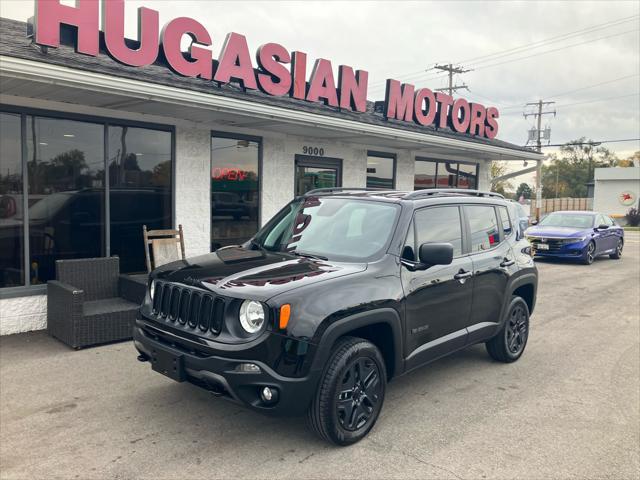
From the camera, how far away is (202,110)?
766cm

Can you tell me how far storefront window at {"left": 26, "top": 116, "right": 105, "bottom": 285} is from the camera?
7.00 metres

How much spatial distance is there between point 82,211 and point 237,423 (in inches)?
182

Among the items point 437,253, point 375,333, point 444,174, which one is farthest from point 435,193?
point 444,174

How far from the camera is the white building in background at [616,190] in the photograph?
47000 millimetres

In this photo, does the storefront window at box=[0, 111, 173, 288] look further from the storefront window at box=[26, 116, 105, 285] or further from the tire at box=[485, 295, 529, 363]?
the tire at box=[485, 295, 529, 363]

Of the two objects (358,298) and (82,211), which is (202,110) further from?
(358,298)

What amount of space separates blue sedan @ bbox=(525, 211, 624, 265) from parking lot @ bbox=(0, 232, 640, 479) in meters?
9.51

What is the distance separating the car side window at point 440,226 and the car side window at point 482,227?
9.3 inches

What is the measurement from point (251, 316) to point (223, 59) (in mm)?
5833

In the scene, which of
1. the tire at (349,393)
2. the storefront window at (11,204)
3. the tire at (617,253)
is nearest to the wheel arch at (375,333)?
the tire at (349,393)

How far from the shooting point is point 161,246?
8.19 m

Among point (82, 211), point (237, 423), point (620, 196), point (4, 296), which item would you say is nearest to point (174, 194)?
point (82, 211)

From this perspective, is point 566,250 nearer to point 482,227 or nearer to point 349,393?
point 482,227

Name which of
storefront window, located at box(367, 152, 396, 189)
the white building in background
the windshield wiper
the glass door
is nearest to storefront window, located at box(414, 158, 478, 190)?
storefront window, located at box(367, 152, 396, 189)
